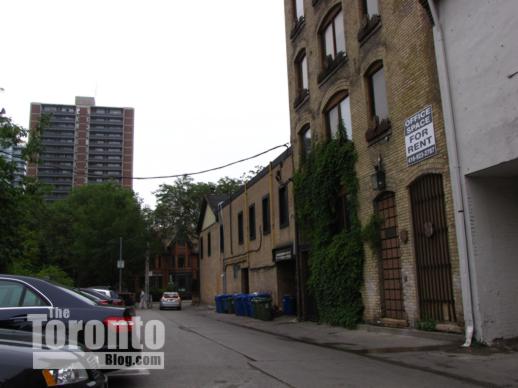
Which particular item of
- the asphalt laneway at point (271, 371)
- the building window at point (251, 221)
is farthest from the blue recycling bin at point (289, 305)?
the asphalt laneway at point (271, 371)

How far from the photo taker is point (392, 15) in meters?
14.1

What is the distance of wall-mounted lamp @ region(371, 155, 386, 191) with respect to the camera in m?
14.2

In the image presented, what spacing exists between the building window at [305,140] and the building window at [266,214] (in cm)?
570

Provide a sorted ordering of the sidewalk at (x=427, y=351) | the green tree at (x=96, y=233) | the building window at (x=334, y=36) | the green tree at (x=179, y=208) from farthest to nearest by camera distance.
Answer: the green tree at (x=179, y=208), the green tree at (x=96, y=233), the building window at (x=334, y=36), the sidewalk at (x=427, y=351)

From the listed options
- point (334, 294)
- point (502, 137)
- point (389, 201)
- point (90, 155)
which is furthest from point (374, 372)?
point (90, 155)

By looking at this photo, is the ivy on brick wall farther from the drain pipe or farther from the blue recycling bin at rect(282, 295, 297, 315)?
the drain pipe

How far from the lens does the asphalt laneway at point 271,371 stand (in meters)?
7.39

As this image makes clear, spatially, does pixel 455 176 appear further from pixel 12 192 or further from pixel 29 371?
pixel 12 192

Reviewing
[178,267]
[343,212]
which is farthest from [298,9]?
[178,267]

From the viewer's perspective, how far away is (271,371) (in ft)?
27.5

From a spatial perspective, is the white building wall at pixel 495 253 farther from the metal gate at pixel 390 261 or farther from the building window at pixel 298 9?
the building window at pixel 298 9

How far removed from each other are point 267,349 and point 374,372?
3.69 metres

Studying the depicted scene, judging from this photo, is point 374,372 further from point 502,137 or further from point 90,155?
point 90,155

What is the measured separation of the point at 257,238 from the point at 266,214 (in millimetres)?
1808
